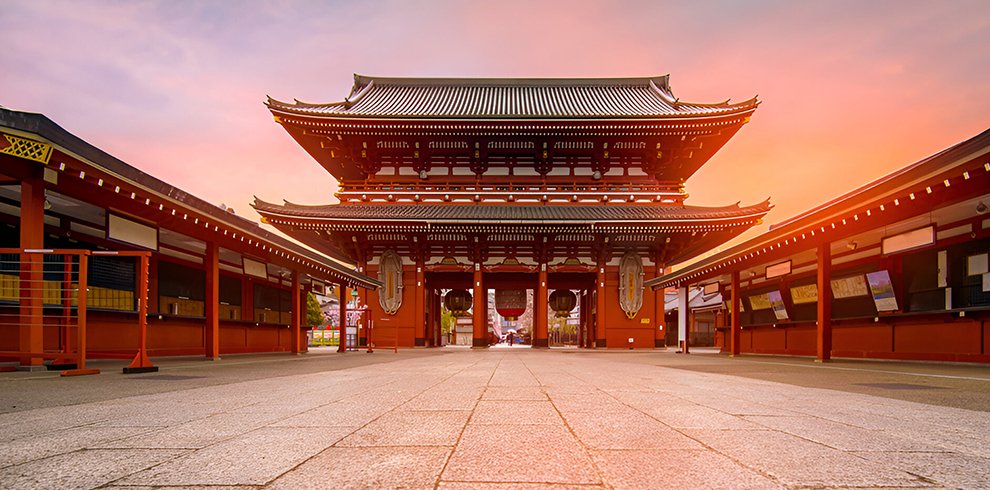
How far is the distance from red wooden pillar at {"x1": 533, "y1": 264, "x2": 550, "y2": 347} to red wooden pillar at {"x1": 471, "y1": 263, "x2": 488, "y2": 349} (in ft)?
6.68

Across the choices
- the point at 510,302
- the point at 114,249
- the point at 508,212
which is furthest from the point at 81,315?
the point at 510,302

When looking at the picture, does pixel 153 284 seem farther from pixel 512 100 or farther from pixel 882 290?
pixel 512 100

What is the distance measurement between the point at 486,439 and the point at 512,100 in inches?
923

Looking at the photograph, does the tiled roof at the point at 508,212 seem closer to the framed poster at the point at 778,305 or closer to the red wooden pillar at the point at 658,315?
the red wooden pillar at the point at 658,315

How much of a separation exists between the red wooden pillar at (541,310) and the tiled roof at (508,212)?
265cm

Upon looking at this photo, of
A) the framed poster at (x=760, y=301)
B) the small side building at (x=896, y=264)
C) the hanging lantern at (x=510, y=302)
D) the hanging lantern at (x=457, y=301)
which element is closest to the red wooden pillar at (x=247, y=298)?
the hanging lantern at (x=457, y=301)

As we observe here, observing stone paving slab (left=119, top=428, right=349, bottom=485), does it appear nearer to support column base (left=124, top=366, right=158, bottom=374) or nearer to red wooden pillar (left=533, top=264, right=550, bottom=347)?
support column base (left=124, top=366, right=158, bottom=374)

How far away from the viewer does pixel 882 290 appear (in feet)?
36.9

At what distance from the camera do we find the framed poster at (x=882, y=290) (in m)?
11.0

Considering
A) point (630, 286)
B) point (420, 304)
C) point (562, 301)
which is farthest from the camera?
point (562, 301)

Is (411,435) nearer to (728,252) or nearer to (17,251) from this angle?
(17,251)

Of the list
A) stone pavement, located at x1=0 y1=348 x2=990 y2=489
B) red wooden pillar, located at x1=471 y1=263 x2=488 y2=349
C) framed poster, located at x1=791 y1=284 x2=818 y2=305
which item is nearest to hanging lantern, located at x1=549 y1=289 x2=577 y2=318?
red wooden pillar, located at x1=471 y1=263 x2=488 y2=349

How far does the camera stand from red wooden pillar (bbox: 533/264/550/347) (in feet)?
69.6

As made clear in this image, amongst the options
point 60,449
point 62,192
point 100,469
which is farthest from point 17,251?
point 100,469
